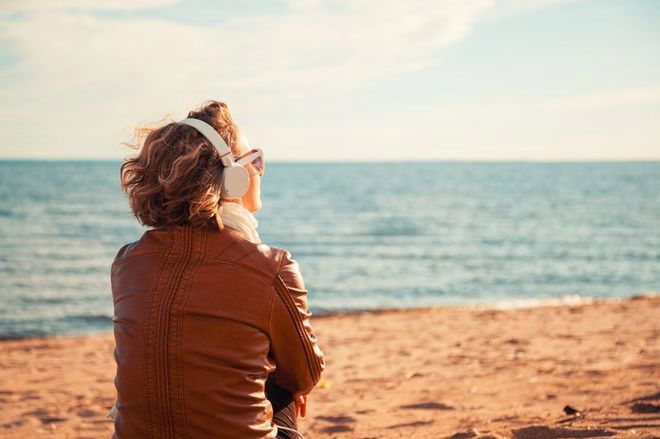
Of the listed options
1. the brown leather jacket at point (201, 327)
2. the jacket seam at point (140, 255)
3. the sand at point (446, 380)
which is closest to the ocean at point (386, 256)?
the sand at point (446, 380)

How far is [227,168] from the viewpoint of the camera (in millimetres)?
1902

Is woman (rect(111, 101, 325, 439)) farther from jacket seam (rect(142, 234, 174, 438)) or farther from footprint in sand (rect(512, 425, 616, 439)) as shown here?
footprint in sand (rect(512, 425, 616, 439))

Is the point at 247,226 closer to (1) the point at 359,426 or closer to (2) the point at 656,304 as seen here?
(1) the point at 359,426

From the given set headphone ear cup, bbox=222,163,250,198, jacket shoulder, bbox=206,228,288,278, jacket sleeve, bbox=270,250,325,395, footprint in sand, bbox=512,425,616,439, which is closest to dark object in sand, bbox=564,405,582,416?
footprint in sand, bbox=512,425,616,439

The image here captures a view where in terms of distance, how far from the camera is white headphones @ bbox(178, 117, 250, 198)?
6.23 ft

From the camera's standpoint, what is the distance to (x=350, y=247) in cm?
2239

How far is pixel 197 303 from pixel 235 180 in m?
0.37

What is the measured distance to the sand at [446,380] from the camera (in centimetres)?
402

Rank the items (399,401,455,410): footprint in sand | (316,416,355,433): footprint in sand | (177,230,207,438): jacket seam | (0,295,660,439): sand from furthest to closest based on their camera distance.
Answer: (399,401,455,410): footprint in sand, (316,416,355,433): footprint in sand, (0,295,660,439): sand, (177,230,207,438): jacket seam

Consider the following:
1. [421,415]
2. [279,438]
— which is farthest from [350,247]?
[279,438]

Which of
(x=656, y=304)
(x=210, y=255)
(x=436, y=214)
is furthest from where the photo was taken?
(x=436, y=214)

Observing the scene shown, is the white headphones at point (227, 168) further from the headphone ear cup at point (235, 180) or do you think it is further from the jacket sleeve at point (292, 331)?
the jacket sleeve at point (292, 331)

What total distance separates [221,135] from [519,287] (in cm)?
1454

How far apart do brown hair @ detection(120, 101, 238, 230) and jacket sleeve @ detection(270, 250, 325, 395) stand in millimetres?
252
